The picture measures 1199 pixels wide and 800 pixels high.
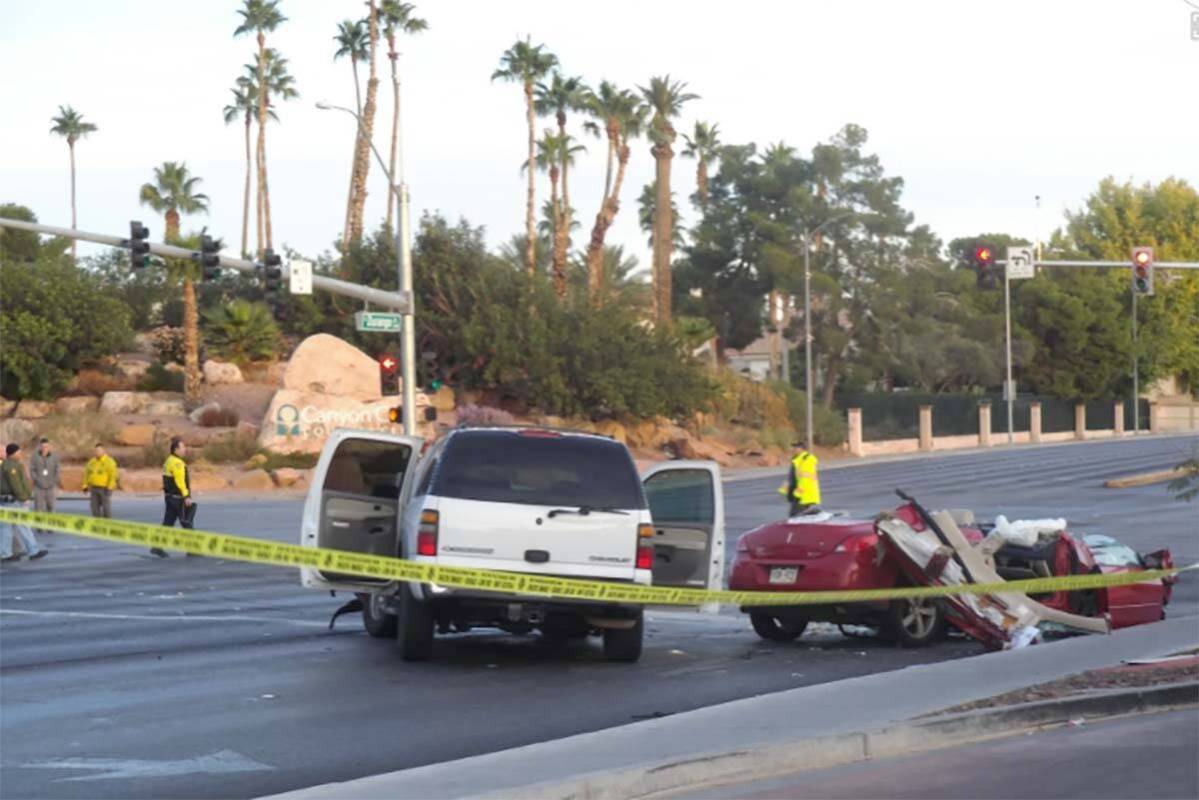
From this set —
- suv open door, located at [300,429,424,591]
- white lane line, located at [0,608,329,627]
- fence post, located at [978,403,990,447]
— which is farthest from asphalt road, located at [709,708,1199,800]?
fence post, located at [978,403,990,447]

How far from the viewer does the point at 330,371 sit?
57.2 metres

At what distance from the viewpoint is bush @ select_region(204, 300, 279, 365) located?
62875 mm

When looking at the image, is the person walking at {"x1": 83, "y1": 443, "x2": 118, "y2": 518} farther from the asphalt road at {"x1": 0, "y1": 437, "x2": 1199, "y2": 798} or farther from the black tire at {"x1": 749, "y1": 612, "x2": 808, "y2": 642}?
the black tire at {"x1": 749, "y1": 612, "x2": 808, "y2": 642}

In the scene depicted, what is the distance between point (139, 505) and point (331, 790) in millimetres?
34692

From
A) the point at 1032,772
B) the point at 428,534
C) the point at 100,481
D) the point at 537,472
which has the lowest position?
the point at 1032,772

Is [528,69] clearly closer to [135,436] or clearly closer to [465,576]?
[135,436]

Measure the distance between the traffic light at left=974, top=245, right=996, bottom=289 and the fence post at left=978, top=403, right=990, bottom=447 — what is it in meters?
44.6

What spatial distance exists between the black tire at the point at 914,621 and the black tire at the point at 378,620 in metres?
4.36

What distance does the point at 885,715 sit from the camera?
10367mm

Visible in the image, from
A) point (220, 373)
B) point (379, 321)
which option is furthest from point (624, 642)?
point (220, 373)

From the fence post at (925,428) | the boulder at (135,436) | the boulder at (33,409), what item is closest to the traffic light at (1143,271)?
the boulder at (135,436)

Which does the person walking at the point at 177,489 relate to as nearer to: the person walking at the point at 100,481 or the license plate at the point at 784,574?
the person walking at the point at 100,481

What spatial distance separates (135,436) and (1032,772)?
48.3 metres

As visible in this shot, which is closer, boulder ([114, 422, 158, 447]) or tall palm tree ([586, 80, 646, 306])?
boulder ([114, 422, 158, 447])
